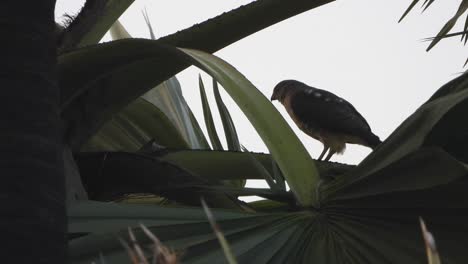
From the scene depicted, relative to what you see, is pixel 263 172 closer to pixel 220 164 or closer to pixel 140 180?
pixel 220 164

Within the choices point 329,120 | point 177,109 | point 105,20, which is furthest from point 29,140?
point 329,120

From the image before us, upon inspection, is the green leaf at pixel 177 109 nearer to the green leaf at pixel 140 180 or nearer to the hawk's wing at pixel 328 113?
the green leaf at pixel 140 180

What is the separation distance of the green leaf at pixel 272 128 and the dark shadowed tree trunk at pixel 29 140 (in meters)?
0.63

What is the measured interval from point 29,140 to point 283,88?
24.5 feet

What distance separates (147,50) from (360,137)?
493 cm

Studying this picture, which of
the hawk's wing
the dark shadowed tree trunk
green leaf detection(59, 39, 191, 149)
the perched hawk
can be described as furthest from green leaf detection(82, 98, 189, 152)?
the hawk's wing

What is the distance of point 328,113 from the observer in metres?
7.90

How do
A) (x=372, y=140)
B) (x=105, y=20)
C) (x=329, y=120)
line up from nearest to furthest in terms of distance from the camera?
1. (x=105, y=20)
2. (x=372, y=140)
3. (x=329, y=120)

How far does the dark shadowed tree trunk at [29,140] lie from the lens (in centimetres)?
164

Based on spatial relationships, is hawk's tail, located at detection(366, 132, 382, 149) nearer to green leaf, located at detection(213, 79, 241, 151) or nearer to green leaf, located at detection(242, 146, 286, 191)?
green leaf, located at detection(213, 79, 241, 151)

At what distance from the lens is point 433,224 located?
2.25m

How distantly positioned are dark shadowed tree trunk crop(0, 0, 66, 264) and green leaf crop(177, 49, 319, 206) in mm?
629

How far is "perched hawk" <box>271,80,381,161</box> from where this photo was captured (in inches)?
298

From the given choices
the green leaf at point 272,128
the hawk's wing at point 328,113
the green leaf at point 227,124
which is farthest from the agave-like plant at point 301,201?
the hawk's wing at point 328,113
